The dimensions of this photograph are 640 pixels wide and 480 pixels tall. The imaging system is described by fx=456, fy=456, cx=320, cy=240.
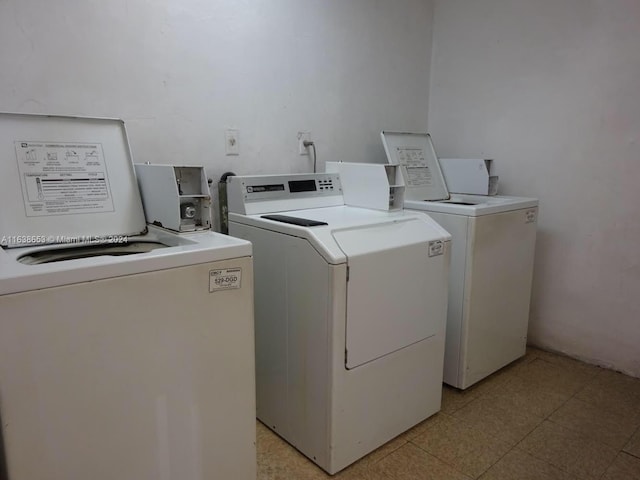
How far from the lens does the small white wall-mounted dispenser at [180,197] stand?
158cm

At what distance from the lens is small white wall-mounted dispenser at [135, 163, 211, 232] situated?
1584 mm

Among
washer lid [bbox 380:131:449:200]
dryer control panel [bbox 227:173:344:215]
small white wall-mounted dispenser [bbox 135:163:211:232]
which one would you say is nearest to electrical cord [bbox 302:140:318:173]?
dryer control panel [bbox 227:173:344:215]

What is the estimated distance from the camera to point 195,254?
130 centimetres

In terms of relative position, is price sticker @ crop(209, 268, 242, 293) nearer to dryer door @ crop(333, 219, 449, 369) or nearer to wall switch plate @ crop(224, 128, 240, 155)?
dryer door @ crop(333, 219, 449, 369)

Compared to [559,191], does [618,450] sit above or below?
below

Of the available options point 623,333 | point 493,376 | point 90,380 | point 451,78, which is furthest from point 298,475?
point 451,78

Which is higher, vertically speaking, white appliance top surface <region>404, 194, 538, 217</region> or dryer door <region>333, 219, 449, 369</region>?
white appliance top surface <region>404, 194, 538, 217</region>

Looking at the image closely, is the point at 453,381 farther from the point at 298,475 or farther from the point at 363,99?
the point at 363,99

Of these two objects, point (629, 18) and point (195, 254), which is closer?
point (195, 254)

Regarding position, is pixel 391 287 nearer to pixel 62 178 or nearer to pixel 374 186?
pixel 374 186

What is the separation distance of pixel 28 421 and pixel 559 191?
2.78 metres

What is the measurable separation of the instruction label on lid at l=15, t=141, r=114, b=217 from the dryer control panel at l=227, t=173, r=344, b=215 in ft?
1.84

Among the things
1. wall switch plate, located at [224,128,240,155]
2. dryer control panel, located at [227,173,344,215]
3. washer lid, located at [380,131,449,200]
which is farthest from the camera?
washer lid, located at [380,131,449,200]

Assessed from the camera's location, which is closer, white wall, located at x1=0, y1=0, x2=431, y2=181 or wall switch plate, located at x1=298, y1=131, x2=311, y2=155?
white wall, located at x1=0, y1=0, x2=431, y2=181
